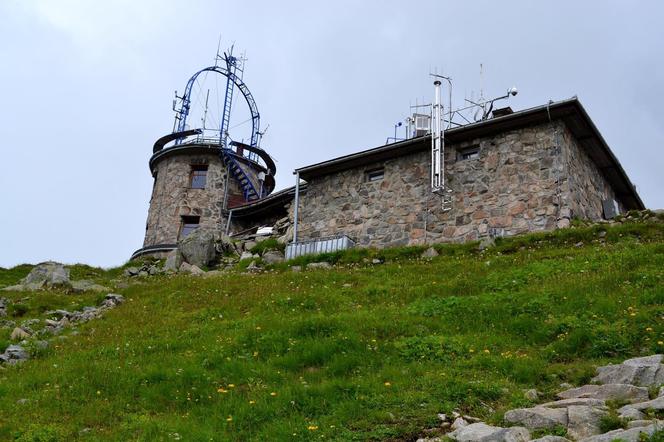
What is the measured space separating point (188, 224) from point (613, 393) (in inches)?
1138

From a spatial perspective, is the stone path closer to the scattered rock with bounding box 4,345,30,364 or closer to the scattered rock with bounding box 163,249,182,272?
the scattered rock with bounding box 4,345,30,364

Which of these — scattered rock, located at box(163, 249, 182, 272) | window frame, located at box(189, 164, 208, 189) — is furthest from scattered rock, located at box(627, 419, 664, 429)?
window frame, located at box(189, 164, 208, 189)

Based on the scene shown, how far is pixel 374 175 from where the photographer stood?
2767 cm

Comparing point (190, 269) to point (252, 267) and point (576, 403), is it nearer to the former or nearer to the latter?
point (252, 267)

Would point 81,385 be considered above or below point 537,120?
below

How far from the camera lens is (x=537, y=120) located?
79.3ft

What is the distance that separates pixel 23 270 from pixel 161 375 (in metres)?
23.6

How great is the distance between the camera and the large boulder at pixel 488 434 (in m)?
8.22

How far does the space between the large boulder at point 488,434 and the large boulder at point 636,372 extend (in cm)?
222

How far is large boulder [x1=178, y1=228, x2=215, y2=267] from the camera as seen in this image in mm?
28688

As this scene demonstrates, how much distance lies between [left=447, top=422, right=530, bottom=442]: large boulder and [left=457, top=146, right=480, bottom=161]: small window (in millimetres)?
17485

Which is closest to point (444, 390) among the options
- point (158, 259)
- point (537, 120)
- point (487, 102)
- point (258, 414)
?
point (258, 414)

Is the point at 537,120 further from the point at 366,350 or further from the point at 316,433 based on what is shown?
the point at 316,433

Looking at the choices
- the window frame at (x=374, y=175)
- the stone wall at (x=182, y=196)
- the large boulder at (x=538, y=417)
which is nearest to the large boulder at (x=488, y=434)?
the large boulder at (x=538, y=417)
